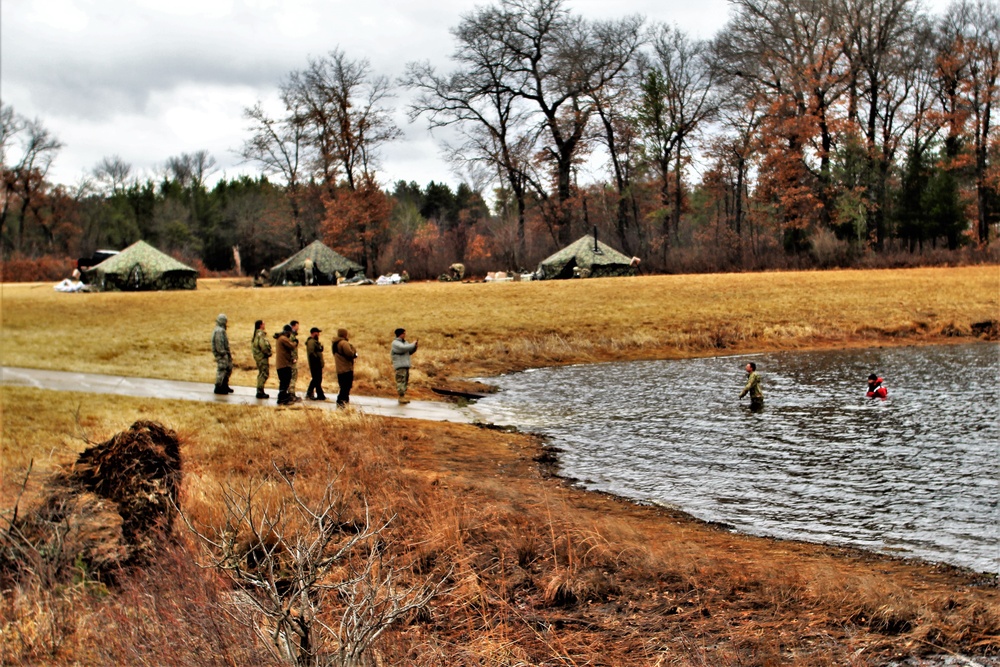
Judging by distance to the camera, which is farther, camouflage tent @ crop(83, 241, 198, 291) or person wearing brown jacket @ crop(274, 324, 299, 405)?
camouflage tent @ crop(83, 241, 198, 291)

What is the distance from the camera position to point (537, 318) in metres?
36.7

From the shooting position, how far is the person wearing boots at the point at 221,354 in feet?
69.3

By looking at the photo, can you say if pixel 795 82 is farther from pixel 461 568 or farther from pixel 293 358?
pixel 461 568

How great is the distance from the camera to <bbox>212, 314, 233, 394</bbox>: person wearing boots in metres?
21.1

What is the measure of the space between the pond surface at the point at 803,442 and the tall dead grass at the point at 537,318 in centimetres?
313

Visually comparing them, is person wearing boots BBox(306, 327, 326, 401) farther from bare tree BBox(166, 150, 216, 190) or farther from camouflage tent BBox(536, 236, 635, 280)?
camouflage tent BBox(536, 236, 635, 280)

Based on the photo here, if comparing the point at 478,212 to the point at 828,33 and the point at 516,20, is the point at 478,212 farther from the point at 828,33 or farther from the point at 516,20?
the point at 828,33

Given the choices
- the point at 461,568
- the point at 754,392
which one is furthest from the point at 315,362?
the point at 461,568

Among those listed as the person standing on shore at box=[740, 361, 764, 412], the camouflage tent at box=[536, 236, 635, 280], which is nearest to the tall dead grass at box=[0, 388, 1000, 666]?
the person standing on shore at box=[740, 361, 764, 412]

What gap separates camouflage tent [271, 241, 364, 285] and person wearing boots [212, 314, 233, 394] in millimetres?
32539

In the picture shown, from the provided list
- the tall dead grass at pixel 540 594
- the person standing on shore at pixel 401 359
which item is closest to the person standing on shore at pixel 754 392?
the person standing on shore at pixel 401 359

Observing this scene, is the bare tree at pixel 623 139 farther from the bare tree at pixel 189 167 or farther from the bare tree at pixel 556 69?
the bare tree at pixel 189 167

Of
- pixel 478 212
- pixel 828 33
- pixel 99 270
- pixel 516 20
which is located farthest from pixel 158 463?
pixel 478 212

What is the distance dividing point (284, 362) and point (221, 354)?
6.13ft
